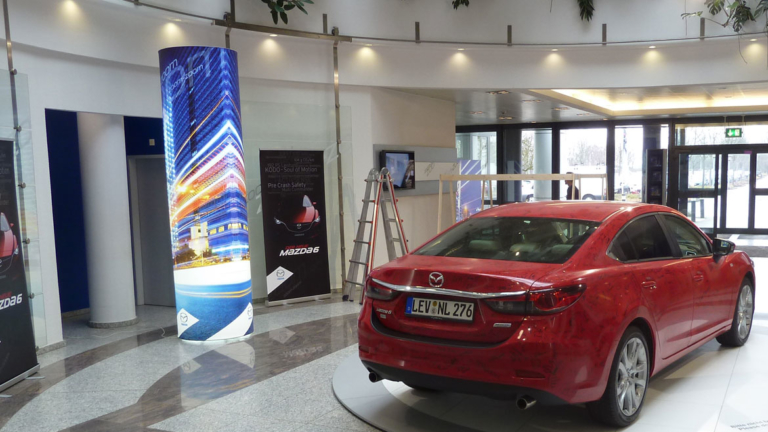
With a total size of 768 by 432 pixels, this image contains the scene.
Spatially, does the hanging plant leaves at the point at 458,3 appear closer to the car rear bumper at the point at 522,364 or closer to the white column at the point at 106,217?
the white column at the point at 106,217

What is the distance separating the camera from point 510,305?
300cm

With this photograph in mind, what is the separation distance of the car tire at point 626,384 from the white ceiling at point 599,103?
6060 mm

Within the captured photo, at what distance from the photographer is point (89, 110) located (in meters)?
6.09

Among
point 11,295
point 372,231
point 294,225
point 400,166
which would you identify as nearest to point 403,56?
point 400,166

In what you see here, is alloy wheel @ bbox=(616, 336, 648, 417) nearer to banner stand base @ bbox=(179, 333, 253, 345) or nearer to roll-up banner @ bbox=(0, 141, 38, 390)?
banner stand base @ bbox=(179, 333, 253, 345)

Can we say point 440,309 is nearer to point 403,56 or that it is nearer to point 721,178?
point 403,56

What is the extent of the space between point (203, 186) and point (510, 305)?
348 cm

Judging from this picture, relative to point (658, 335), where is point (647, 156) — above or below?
above

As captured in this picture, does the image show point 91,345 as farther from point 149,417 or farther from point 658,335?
point 658,335

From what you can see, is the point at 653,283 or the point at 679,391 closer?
the point at 653,283

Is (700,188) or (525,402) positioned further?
(700,188)

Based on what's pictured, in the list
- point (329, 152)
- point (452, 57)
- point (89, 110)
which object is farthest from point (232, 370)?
point (452, 57)

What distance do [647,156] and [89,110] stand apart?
480 inches

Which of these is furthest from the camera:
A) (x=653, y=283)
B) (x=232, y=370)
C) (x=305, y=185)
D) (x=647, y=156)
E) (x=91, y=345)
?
(x=647, y=156)
